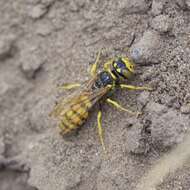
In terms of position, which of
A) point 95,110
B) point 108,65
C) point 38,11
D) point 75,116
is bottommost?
point 95,110

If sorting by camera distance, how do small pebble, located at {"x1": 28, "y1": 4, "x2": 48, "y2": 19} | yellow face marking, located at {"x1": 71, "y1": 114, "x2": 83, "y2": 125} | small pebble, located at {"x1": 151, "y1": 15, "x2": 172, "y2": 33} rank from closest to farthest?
small pebble, located at {"x1": 151, "y1": 15, "x2": 172, "y2": 33} → yellow face marking, located at {"x1": 71, "y1": 114, "x2": 83, "y2": 125} → small pebble, located at {"x1": 28, "y1": 4, "x2": 48, "y2": 19}

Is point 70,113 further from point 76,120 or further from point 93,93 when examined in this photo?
point 93,93

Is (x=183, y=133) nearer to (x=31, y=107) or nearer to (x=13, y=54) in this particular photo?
(x=31, y=107)

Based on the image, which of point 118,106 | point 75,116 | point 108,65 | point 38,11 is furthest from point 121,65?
point 38,11

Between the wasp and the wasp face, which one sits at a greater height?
the wasp face

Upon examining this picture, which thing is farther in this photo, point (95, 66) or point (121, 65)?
point (95, 66)

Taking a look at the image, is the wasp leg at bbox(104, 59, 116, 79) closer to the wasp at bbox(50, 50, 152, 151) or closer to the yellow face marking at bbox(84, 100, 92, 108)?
the wasp at bbox(50, 50, 152, 151)

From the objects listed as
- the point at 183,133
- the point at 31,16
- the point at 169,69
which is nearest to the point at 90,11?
the point at 31,16

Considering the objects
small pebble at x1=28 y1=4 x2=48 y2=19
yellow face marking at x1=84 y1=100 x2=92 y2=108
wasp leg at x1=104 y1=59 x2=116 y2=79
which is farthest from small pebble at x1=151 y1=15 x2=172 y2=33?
small pebble at x1=28 y1=4 x2=48 y2=19

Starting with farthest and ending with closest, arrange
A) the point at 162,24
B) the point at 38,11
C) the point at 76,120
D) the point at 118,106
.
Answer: the point at 38,11 → the point at 76,120 → the point at 118,106 → the point at 162,24
